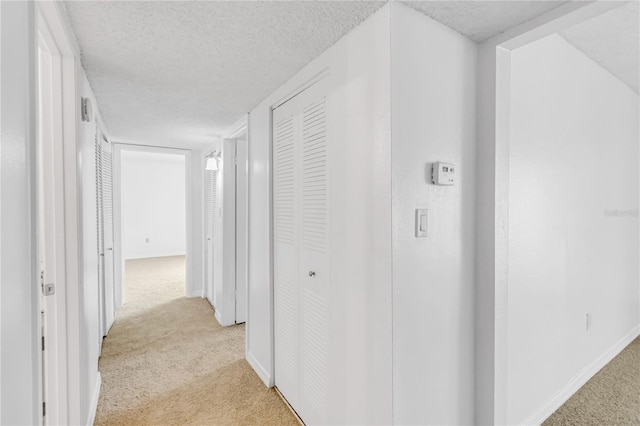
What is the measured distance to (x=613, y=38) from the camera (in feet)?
6.12

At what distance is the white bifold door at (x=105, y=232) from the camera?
2.91 metres

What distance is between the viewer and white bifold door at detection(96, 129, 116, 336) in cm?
291

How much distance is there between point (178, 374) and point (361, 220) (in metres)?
2.10

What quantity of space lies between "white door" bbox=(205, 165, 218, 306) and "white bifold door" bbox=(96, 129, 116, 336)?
109 cm

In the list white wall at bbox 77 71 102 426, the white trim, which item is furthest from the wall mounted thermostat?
the white trim

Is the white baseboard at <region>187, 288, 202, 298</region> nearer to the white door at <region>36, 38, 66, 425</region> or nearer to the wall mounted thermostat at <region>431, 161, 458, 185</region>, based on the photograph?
the white door at <region>36, 38, 66, 425</region>

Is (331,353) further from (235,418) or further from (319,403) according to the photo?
(235,418)

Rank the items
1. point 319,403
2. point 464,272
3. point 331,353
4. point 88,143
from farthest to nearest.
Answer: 1. point 88,143
2. point 319,403
3. point 331,353
4. point 464,272

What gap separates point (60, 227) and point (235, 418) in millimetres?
1494

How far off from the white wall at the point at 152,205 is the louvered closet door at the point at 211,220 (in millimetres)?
3598

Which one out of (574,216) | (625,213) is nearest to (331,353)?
(574,216)

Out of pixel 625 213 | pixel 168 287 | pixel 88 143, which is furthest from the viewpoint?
pixel 168 287

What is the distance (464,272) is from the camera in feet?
4.94

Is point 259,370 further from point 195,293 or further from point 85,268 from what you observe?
point 195,293
